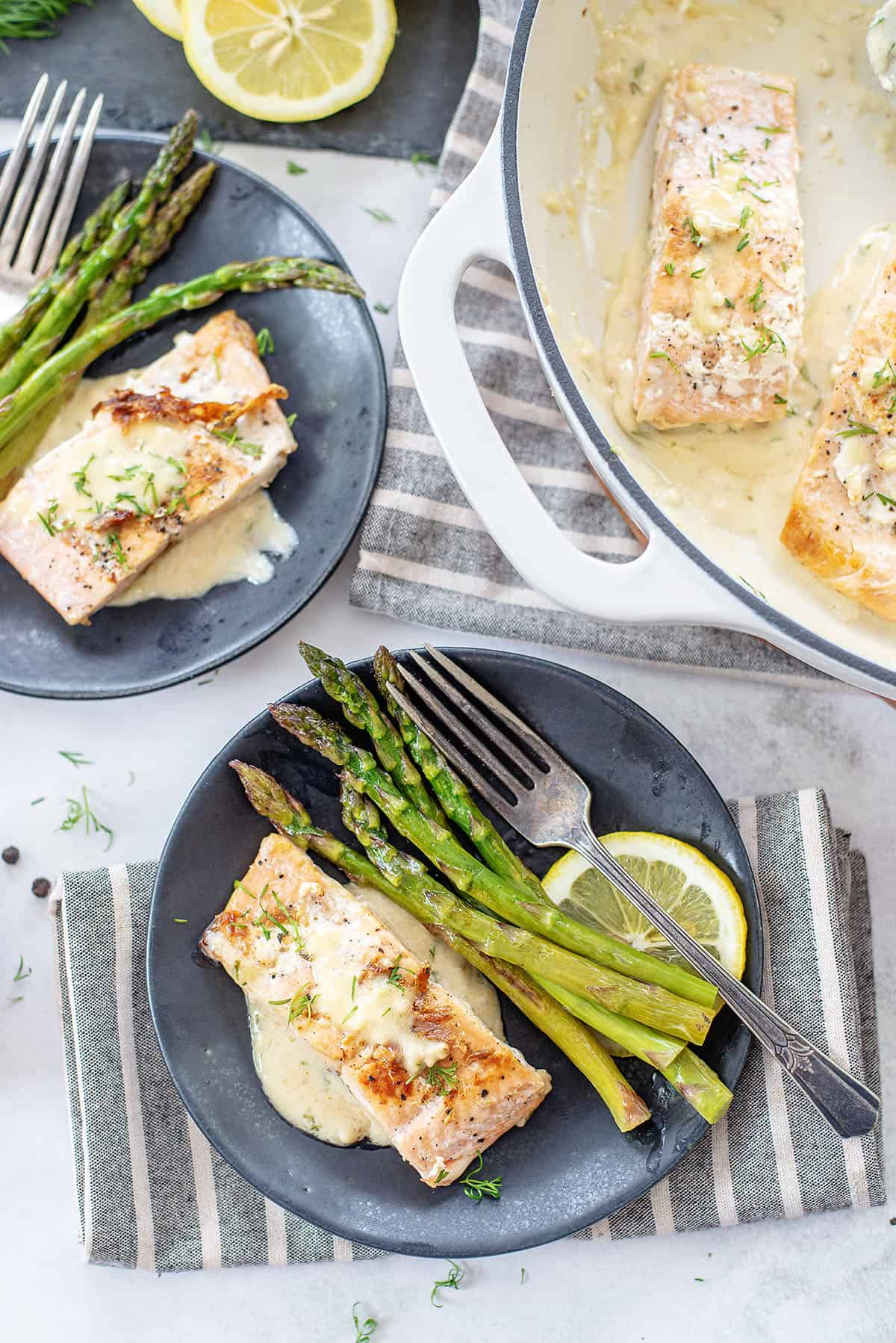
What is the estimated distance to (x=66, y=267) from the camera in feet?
11.7

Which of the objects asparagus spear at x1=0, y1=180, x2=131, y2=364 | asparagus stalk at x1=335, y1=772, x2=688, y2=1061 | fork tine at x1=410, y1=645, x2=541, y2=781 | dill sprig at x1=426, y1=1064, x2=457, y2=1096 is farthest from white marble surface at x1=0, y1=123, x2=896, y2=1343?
dill sprig at x1=426, y1=1064, x2=457, y2=1096

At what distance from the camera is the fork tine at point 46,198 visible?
354 cm

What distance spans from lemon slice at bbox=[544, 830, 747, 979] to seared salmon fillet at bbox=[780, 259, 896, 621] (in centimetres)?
85

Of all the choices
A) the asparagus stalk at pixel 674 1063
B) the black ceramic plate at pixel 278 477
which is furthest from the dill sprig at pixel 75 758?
the asparagus stalk at pixel 674 1063

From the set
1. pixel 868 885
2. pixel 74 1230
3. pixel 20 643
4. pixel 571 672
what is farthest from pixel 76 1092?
pixel 868 885

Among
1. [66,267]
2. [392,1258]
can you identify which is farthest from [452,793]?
[66,267]

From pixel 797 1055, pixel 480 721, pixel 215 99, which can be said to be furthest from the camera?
pixel 215 99

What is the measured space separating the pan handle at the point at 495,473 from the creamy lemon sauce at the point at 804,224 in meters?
0.44

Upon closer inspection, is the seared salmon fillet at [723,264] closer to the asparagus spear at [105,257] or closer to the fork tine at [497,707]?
the fork tine at [497,707]

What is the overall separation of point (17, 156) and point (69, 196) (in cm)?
18

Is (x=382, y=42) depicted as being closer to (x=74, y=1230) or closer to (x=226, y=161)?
(x=226, y=161)

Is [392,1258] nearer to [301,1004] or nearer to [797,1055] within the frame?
[301,1004]

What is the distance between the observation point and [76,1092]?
3.43m

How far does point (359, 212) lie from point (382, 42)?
0.48m
